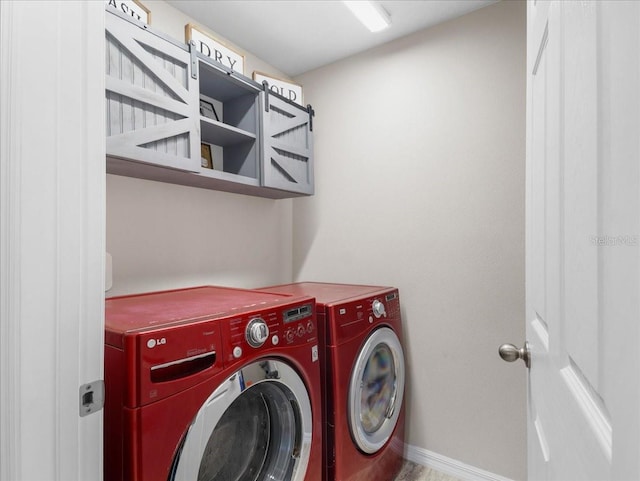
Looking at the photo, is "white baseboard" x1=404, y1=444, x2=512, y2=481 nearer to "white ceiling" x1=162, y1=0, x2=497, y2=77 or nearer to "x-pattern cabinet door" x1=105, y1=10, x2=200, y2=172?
"x-pattern cabinet door" x1=105, y1=10, x2=200, y2=172

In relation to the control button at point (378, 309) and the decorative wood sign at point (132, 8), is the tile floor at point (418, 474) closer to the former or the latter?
the control button at point (378, 309)

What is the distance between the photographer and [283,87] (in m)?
2.11

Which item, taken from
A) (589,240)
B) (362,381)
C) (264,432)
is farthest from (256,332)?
(589,240)

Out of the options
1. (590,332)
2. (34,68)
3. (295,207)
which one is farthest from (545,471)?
(295,207)

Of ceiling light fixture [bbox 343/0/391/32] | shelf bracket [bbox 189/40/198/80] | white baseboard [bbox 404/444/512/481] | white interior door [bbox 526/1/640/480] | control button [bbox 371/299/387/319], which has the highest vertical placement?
ceiling light fixture [bbox 343/0/391/32]

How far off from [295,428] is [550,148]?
1277mm

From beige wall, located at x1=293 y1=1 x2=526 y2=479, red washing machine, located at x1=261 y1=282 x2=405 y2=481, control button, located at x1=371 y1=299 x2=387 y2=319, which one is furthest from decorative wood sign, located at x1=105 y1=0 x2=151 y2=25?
control button, located at x1=371 y1=299 x2=387 y2=319

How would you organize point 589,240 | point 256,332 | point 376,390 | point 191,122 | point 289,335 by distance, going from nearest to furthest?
1. point 589,240
2. point 256,332
3. point 289,335
4. point 191,122
5. point 376,390

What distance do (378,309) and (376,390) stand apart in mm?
438

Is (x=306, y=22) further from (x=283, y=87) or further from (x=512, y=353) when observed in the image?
(x=512, y=353)

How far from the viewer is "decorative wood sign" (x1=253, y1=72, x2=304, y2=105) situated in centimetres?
197

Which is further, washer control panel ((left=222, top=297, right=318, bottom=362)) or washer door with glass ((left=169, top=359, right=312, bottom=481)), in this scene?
washer door with glass ((left=169, top=359, right=312, bottom=481))

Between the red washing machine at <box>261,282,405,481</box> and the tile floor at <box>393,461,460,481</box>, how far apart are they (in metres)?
0.05

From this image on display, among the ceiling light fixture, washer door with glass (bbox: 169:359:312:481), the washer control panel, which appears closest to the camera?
the washer control panel
